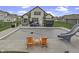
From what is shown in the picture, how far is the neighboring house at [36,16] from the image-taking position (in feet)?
9.55

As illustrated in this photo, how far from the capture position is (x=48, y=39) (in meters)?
2.92

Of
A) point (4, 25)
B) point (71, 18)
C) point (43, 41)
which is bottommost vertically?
point (43, 41)

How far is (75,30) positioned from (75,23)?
15 cm

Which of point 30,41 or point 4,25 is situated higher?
point 4,25

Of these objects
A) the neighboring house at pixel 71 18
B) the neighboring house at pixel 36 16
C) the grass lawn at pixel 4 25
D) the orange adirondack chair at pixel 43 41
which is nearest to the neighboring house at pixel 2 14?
the grass lawn at pixel 4 25

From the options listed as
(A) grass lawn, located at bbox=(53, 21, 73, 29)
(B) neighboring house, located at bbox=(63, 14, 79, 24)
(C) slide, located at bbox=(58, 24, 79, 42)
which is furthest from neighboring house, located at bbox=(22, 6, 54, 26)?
(C) slide, located at bbox=(58, 24, 79, 42)

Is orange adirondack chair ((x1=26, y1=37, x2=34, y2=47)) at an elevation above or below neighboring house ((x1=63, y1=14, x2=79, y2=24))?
below

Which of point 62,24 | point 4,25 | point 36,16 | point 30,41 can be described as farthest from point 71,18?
point 4,25

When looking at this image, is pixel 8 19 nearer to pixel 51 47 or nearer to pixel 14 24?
pixel 14 24

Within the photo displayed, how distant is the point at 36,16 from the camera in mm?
2918

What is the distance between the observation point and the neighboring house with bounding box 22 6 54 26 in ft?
9.55

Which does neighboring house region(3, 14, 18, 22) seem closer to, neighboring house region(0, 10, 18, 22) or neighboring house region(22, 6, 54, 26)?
neighboring house region(0, 10, 18, 22)

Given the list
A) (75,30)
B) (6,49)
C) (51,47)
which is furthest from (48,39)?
(6,49)

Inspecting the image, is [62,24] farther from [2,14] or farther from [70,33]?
[2,14]
